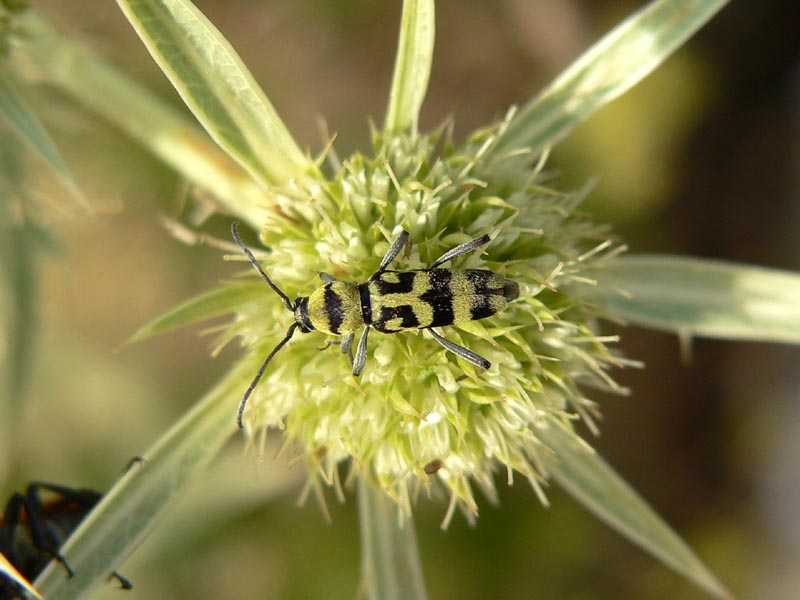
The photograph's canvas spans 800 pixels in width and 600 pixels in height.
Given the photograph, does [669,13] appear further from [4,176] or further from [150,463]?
[4,176]

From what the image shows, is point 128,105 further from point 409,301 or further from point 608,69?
point 608,69

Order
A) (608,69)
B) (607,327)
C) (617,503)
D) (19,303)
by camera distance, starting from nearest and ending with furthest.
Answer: (608,69), (617,503), (19,303), (607,327)

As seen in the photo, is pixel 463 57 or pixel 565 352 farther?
pixel 463 57

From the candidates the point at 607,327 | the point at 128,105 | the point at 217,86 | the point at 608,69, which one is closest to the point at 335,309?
the point at 217,86

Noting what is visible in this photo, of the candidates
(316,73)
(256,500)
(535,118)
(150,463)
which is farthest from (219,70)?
(316,73)

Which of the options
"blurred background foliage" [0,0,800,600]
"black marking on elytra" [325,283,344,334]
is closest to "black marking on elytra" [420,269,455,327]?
"black marking on elytra" [325,283,344,334]

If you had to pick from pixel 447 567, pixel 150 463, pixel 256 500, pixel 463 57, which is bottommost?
pixel 447 567
